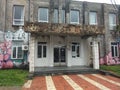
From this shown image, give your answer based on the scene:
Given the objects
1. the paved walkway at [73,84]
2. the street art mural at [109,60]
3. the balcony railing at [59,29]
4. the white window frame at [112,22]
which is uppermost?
the white window frame at [112,22]

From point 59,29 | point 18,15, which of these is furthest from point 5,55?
point 59,29

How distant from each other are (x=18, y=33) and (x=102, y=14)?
10.7 meters

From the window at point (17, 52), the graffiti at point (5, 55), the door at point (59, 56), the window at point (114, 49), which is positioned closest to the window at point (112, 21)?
the window at point (114, 49)

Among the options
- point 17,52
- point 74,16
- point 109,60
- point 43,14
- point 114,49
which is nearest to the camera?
point 17,52

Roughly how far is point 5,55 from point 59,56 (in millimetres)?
5974

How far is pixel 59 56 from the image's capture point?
826 inches

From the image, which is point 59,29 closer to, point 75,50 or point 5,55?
point 75,50

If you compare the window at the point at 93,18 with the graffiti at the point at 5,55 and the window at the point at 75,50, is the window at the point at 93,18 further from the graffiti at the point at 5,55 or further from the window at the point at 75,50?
the graffiti at the point at 5,55

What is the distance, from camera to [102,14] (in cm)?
2303

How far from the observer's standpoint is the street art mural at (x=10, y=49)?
1933 centimetres

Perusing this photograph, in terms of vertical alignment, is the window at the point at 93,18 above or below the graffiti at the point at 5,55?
above

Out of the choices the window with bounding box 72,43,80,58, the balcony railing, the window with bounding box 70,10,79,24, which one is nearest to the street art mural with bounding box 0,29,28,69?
the balcony railing

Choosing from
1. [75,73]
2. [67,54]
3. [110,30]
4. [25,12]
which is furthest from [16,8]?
[110,30]

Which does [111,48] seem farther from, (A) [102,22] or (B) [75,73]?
(B) [75,73]
